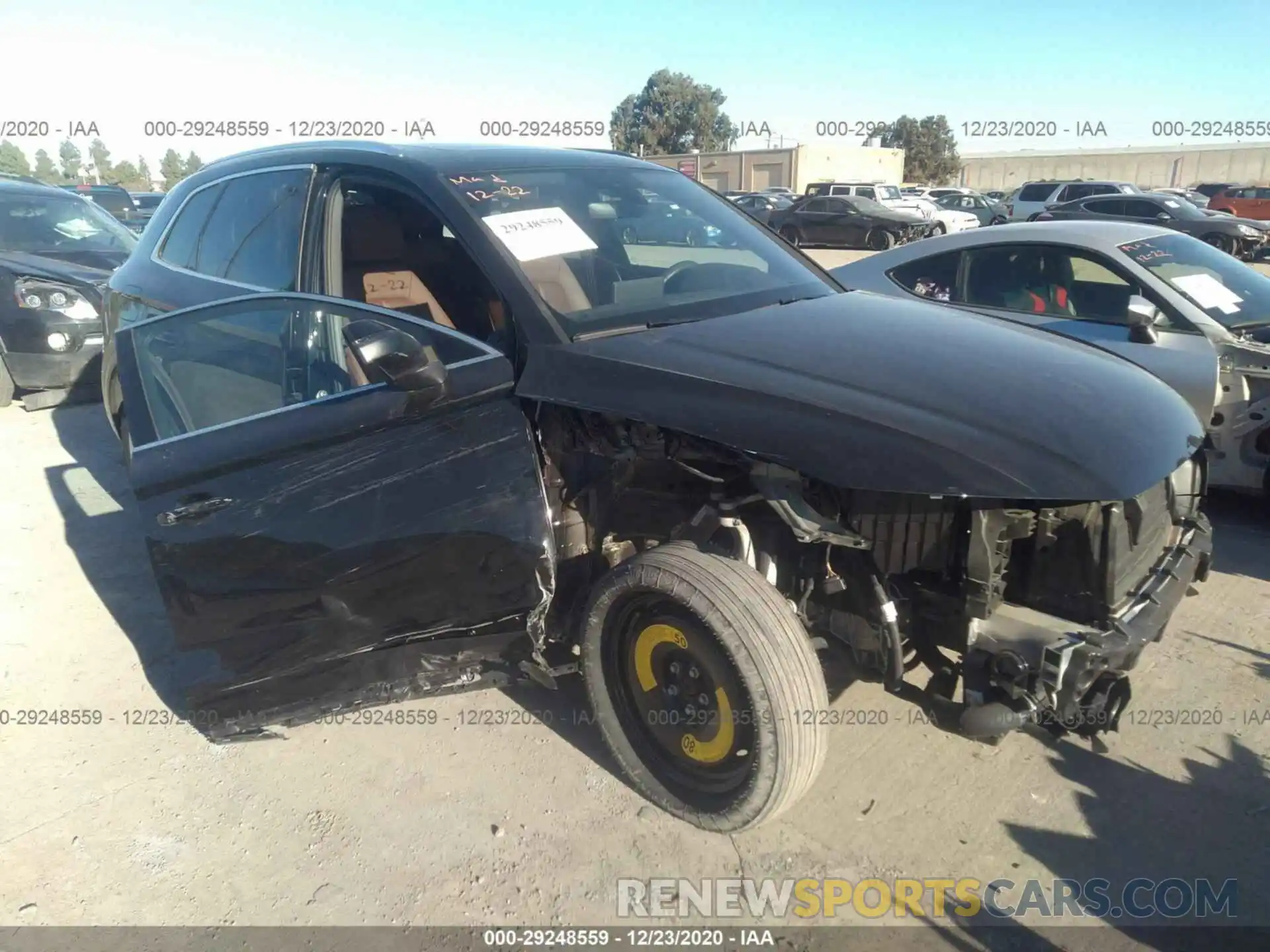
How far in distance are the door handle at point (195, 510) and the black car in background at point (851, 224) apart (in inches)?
905

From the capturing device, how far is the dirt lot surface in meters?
2.46

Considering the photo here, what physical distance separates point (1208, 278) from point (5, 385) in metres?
8.96

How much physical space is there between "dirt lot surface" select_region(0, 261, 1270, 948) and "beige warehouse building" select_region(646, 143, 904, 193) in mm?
52061

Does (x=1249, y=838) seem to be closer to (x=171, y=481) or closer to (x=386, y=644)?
(x=386, y=644)

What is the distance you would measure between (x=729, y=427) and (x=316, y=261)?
6.06 feet

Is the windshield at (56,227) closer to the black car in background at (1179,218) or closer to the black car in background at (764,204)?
the black car in background at (1179,218)

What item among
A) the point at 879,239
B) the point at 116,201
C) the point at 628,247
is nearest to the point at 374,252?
the point at 628,247

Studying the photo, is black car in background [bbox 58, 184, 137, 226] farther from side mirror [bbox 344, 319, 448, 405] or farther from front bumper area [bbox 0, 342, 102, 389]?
side mirror [bbox 344, 319, 448, 405]

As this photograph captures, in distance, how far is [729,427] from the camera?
88.2 inches

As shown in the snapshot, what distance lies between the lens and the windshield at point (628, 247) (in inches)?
110

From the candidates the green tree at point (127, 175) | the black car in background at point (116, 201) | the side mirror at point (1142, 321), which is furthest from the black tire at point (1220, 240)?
the green tree at point (127, 175)

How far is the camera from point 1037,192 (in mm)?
24297

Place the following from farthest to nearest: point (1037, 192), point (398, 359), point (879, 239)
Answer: point (1037, 192) → point (879, 239) → point (398, 359)

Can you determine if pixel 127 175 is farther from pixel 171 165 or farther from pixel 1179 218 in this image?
pixel 1179 218
